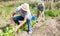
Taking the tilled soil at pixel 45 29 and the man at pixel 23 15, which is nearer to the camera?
the man at pixel 23 15

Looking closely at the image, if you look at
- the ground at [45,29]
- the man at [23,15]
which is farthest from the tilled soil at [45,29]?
the man at [23,15]

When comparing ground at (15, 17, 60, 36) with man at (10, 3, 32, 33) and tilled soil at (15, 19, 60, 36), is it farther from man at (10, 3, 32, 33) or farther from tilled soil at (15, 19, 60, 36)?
man at (10, 3, 32, 33)

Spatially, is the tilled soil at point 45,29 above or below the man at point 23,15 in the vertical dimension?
below

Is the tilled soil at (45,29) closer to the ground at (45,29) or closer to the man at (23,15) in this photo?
the ground at (45,29)

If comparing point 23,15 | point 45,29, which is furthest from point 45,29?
point 23,15

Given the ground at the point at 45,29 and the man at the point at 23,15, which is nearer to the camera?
the man at the point at 23,15

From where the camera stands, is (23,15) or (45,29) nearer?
(23,15)

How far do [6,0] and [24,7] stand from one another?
30.2ft

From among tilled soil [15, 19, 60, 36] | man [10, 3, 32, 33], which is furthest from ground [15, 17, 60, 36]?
man [10, 3, 32, 33]

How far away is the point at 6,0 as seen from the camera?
15438 mm

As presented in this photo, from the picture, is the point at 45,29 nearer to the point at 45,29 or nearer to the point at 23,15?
the point at 45,29

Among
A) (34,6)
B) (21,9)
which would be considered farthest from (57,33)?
(34,6)

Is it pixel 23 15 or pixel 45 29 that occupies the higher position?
pixel 23 15

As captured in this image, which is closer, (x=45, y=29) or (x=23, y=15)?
(x=23, y=15)
